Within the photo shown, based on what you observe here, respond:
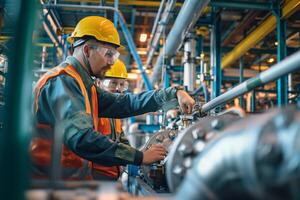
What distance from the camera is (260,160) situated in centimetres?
73

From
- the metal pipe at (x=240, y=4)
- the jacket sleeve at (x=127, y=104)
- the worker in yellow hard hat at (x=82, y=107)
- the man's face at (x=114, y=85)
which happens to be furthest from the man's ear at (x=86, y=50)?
the metal pipe at (x=240, y=4)

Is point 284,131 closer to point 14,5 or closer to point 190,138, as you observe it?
point 190,138

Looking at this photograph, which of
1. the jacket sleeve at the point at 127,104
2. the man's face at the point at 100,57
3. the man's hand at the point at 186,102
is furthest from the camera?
→ the jacket sleeve at the point at 127,104

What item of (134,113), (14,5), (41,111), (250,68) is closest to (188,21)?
(134,113)

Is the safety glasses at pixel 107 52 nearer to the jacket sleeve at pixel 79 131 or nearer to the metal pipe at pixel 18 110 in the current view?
the jacket sleeve at pixel 79 131

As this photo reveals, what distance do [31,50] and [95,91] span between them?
4.77ft

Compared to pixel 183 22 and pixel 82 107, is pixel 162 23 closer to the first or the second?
pixel 183 22

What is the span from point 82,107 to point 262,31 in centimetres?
386

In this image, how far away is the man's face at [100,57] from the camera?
227cm

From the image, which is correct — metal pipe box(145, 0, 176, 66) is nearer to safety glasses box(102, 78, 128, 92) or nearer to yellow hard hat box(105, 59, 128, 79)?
yellow hard hat box(105, 59, 128, 79)

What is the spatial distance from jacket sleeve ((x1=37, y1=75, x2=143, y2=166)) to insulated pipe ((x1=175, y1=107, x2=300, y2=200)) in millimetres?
995

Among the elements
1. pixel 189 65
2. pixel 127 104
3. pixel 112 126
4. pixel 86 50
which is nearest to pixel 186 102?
pixel 127 104

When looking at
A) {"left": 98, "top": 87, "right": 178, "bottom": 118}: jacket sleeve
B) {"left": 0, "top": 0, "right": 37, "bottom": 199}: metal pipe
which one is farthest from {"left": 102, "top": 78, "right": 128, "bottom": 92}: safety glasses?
{"left": 0, "top": 0, "right": 37, "bottom": 199}: metal pipe

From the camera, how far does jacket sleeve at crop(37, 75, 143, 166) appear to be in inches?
67.9
